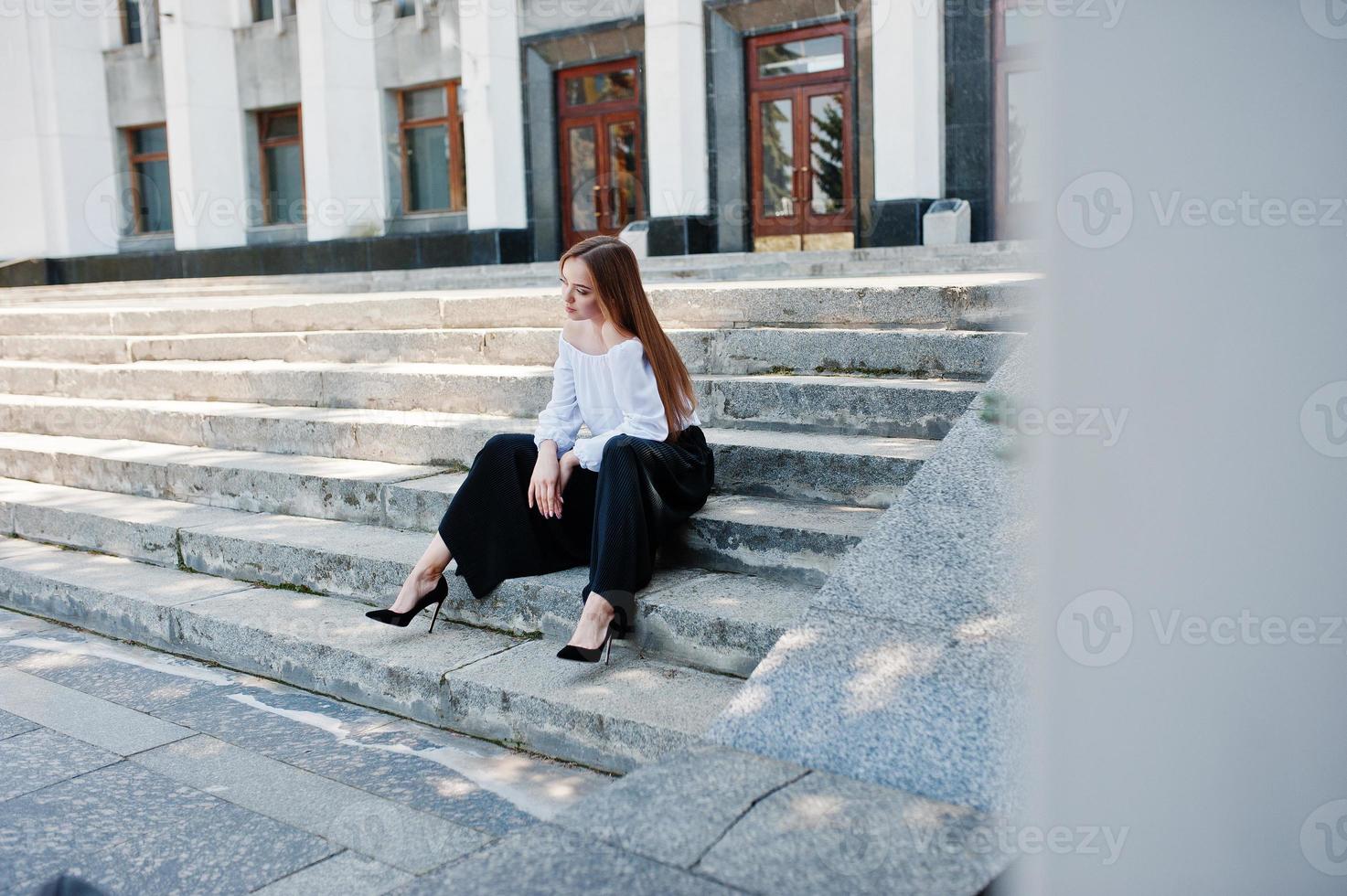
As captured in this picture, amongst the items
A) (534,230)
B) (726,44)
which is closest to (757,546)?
(726,44)

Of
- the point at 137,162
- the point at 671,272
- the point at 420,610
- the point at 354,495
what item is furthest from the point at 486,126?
the point at 420,610

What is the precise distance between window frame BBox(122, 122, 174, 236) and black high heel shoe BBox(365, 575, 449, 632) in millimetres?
20627

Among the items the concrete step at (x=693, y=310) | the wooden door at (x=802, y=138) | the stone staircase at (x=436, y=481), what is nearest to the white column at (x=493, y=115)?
the wooden door at (x=802, y=138)

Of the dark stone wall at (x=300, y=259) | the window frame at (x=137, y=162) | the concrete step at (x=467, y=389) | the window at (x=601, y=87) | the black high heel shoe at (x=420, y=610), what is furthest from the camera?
the window frame at (x=137, y=162)

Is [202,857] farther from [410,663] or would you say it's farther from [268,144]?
[268,144]

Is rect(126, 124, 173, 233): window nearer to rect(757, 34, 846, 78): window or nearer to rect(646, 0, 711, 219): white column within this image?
rect(646, 0, 711, 219): white column

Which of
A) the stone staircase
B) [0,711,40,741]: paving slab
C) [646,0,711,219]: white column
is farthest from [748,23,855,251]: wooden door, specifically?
[0,711,40,741]: paving slab

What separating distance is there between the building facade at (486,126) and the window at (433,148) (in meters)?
0.04

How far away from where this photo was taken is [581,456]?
163 inches

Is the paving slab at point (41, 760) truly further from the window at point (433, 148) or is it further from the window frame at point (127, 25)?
the window frame at point (127, 25)

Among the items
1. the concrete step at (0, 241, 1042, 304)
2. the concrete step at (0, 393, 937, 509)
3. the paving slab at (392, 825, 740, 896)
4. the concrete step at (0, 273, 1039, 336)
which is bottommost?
the paving slab at (392, 825, 740, 896)

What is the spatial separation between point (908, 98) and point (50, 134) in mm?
16338

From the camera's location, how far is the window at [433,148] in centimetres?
1942

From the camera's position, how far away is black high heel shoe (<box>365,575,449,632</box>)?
4164 millimetres
